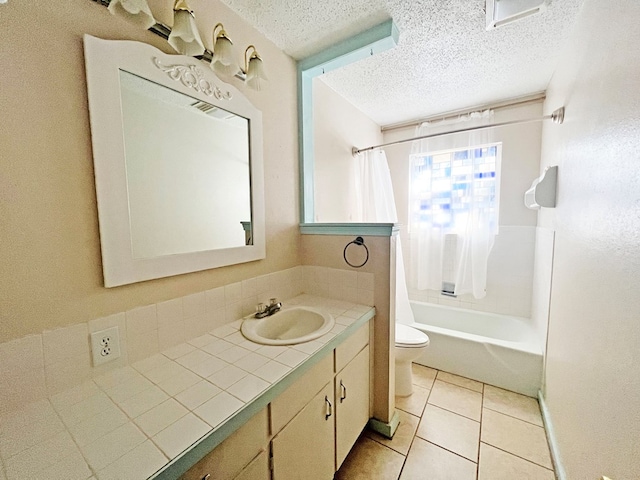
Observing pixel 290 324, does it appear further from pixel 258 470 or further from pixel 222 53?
pixel 222 53

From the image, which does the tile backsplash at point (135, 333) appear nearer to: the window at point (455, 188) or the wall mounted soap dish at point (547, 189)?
the wall mounted soap dish at point (547, 189)

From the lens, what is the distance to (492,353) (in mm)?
1891

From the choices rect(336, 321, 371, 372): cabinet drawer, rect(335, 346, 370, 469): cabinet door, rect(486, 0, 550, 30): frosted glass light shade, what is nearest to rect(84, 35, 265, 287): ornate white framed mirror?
rect(336, 321, 371, 372): cabinet drawer

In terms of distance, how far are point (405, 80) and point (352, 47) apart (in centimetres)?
71

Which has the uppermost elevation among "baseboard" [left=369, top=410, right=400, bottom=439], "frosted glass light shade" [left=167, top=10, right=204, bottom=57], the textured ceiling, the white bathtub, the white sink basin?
the textured ceiling

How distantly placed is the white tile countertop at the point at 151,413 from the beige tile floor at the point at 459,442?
0.86 metres

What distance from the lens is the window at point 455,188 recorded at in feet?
7.79

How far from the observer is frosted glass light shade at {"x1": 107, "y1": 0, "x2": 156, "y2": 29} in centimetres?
80

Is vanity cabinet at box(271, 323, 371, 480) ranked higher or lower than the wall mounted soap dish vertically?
lower

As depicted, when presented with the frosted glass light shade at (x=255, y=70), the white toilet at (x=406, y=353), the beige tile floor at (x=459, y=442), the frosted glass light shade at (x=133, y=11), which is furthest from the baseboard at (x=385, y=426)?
the frosted glass light shade at (x=133, y=11)

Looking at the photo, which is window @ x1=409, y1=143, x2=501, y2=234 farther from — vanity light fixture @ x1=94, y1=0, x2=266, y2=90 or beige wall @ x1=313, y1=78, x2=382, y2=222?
vanity light fixture @ x1=94, y1=0, x2=266, y2=90

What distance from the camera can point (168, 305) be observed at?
39.8 inches

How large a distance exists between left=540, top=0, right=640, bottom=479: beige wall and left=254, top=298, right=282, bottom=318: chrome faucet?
4.28ft

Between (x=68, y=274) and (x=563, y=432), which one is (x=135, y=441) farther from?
(x=563, y=432)
